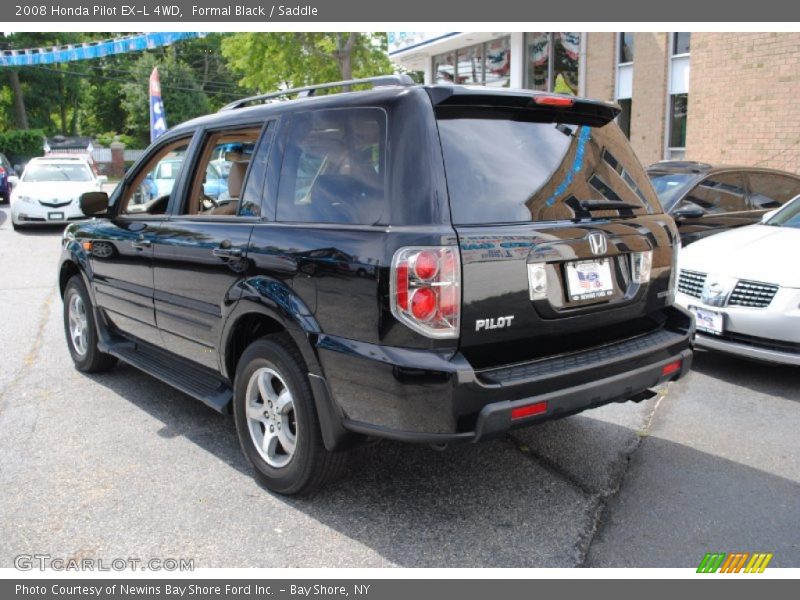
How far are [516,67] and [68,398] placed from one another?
1957cm

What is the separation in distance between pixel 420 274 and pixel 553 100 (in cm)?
118

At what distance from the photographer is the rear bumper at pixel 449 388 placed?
2.85 metres

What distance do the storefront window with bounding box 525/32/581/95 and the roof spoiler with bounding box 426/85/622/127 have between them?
1639 centimetres

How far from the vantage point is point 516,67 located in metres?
22.2

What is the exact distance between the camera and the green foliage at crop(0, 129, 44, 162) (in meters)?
42.9

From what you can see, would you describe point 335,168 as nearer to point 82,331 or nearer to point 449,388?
point 449,388

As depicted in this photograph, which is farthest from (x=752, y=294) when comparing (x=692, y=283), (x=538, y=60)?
(x=538, y=60)

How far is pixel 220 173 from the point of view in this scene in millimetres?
4582

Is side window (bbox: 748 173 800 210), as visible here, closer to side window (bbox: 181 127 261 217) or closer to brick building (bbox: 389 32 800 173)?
brick building (bbox: 389 32 800 173)

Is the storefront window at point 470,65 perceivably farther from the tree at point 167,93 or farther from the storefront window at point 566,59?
the tree at point 167,93

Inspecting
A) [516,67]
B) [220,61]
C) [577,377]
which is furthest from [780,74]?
[220,61]

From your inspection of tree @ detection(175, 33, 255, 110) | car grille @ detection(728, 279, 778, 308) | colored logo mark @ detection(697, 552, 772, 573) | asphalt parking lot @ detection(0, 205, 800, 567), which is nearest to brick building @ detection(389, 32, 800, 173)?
car grille @ detection(728, 279, 778, 308)

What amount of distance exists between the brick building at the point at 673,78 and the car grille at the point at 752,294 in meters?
9.72

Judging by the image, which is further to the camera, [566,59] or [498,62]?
[498,62]
